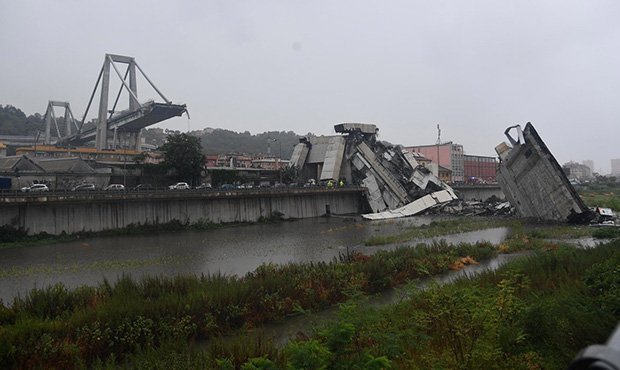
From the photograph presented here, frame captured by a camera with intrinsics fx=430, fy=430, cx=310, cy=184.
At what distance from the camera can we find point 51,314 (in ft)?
40.3

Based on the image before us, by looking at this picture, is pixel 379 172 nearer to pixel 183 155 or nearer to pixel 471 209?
pixel 471 209

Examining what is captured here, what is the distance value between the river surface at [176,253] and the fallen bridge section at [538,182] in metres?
6.90

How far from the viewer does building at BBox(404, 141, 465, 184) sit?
116994 millimetres

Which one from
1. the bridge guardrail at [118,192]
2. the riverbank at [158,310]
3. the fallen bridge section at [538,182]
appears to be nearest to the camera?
the riverbank at [158,310]

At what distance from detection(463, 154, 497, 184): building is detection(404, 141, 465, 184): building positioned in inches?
142

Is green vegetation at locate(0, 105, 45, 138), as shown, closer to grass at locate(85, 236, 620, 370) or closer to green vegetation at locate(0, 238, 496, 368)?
green vegetation at locate(0, 238, 496, 368)

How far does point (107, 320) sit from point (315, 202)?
48.5 m

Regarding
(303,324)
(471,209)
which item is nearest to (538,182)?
(471,209)

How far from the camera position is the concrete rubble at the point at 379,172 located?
6128 centimetres

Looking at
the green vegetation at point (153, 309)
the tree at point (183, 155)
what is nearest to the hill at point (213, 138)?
the tree at point (183, 155)

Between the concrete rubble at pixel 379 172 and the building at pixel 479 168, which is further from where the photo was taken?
the building at pixel 479 168

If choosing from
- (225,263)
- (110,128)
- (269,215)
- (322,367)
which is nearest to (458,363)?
(322,367)

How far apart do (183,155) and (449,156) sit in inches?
3206

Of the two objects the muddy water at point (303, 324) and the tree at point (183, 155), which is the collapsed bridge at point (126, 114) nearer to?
the tree at point (183, 155)
